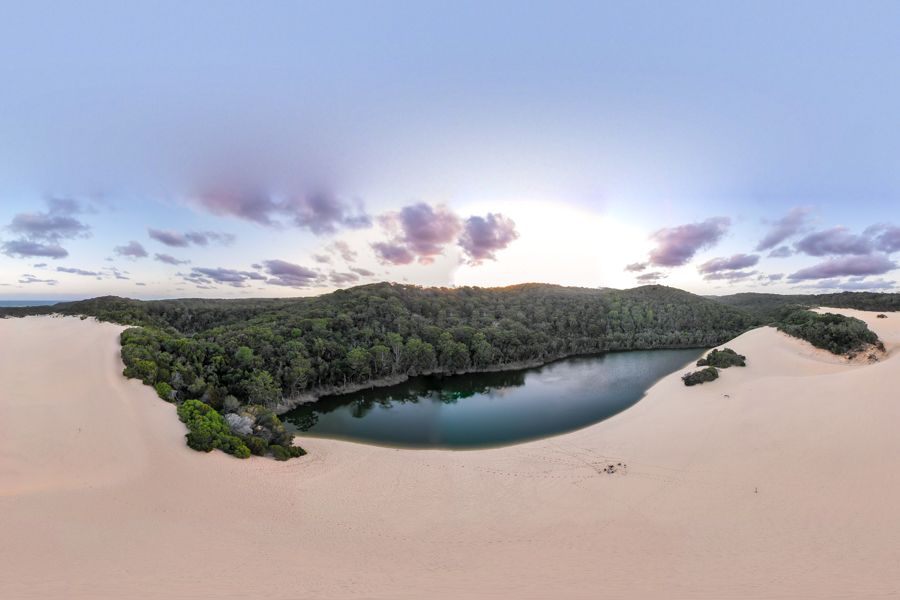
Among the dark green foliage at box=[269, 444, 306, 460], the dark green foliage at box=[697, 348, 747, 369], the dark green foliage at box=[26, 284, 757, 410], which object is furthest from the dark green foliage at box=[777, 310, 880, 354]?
the dark green foliage at box=[269, 444, 306, 460]

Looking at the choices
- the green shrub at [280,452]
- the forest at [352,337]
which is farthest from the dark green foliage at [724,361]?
the green shrub at [280,452]

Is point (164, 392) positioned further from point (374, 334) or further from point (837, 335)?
point (837, 335)

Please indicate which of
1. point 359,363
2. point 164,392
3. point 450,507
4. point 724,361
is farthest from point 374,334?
point 724,361

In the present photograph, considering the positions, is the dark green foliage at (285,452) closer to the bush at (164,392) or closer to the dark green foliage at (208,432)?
the dark green foliage at (208,432)

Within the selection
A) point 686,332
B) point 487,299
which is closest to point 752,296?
point 686,332

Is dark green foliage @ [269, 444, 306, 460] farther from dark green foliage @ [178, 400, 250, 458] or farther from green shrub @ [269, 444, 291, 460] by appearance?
dark green foliage @ [178, 400, 250, 458]

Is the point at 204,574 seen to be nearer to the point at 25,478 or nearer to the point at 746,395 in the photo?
the point at 25,478
